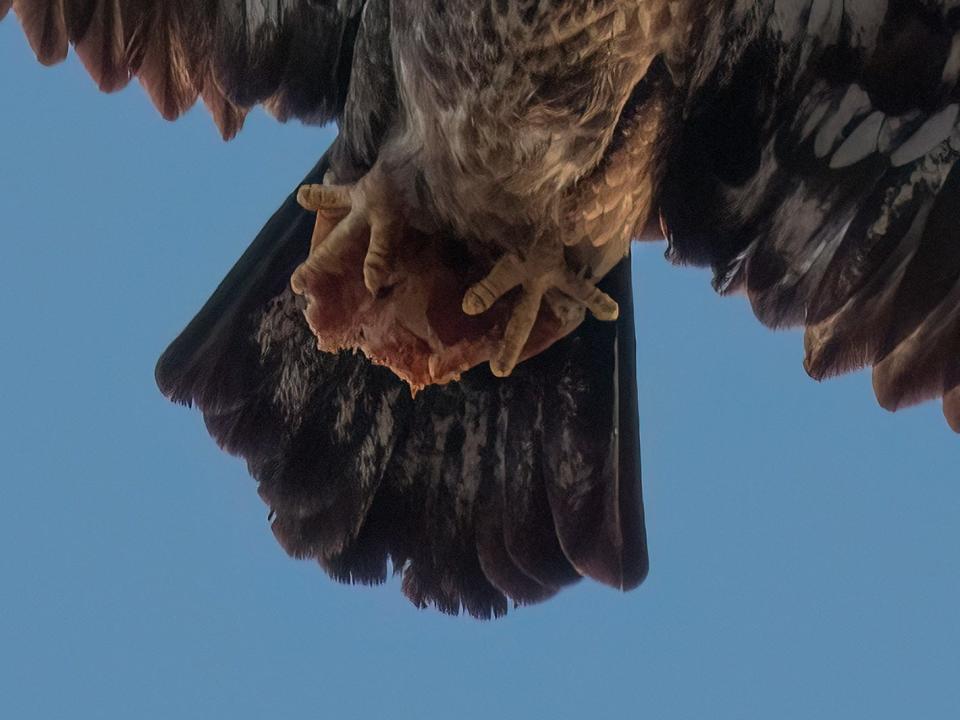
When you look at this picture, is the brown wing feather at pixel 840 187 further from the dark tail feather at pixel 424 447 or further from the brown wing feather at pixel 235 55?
the brown wing feather at pixel 235 55

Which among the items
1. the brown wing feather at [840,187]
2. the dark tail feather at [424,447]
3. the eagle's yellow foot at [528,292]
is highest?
the brown wing feather at [840,187]

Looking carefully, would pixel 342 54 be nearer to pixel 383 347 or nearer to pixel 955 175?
pixel 383 347

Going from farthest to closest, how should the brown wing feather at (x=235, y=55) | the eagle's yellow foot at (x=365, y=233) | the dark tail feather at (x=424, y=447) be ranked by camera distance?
the brown wing feather at (x=235, y=55), the dark tail feather at (x=424, y=447), the eagle's yellow foot at (x=365, y=233)

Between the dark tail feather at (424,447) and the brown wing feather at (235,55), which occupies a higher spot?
the brown wing feather at (235,55)

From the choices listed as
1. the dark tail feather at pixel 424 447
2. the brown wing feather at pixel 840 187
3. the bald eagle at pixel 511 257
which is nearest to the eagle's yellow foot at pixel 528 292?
the bald eagle at pixel 511 257

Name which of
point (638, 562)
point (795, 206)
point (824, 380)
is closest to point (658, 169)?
point (795, 206)

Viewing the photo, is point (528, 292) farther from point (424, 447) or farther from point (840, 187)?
point (840, 187)

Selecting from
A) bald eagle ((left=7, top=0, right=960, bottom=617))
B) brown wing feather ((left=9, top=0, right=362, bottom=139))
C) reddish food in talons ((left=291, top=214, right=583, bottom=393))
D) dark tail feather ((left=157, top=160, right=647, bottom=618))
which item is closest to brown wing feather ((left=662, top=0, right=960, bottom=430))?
bald eagle ((left=7, top=0, right=960, bottom=617))
